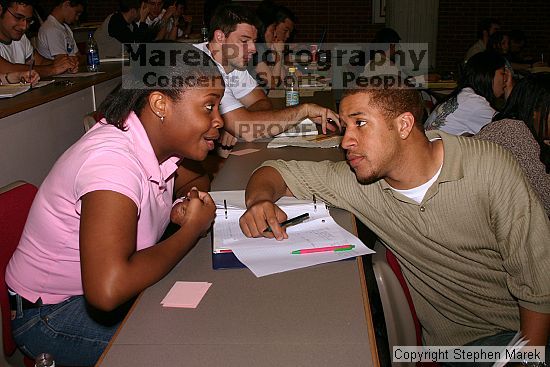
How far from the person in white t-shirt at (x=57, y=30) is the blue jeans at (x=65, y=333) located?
4.57 m

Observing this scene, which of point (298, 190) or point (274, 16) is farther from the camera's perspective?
point (274, 16)

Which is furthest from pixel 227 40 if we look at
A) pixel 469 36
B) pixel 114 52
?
pixel 469 36

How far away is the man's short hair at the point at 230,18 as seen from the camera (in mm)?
3029

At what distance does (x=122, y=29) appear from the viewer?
6355 millimetres

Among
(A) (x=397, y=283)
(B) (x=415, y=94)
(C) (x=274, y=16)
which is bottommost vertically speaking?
(A) (x=397, y=283)

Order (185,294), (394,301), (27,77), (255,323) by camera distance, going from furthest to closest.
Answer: (27,77) → (394,301) → (185,294) → (255,323)

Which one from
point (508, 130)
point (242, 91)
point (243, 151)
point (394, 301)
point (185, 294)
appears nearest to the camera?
point (185, 294)

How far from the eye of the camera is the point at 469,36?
28.5 feet

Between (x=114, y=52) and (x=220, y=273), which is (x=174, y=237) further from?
(x=114, y=52)

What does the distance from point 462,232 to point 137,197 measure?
0.86 meters

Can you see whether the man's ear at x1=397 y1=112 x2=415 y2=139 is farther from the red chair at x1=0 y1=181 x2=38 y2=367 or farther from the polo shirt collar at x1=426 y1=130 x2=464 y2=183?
the red chair at x1=0 y1=181 x2=38 y2=367

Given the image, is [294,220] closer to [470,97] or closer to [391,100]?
[391,100]

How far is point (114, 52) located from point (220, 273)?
5.61 metres

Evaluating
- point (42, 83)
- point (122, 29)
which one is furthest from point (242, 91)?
point (122, 29)
